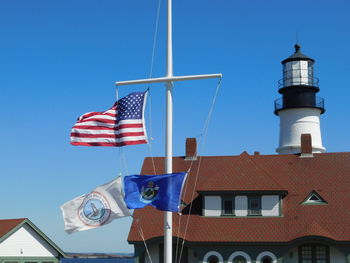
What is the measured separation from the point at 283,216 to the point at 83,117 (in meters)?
20.4

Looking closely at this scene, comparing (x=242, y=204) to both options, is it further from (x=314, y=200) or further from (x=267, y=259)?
(x=314, y=200)

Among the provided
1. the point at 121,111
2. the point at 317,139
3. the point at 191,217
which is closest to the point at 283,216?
the point at 191,217

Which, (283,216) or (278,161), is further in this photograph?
(278,161)

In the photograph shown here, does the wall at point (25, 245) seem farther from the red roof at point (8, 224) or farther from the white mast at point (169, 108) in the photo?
the white mast at point (169, 108)

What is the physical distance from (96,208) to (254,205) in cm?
1979

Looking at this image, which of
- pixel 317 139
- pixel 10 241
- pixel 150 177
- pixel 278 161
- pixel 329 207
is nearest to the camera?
pixel 150 177

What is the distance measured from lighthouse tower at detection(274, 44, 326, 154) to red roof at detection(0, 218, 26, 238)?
1847 cm

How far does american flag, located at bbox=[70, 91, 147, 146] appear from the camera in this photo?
1770 centimetres

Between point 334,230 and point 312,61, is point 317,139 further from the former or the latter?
point 334,230

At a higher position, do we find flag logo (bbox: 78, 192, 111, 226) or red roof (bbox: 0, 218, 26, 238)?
red roof (bbox: 0, 218, 26, 238)

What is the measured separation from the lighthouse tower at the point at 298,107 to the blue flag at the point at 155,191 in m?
27.1

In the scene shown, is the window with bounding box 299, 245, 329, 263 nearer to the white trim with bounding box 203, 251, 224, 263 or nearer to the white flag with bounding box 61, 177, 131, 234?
the white trim with bounding box 203, 251, 224, 263

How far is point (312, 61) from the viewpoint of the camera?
4478cm

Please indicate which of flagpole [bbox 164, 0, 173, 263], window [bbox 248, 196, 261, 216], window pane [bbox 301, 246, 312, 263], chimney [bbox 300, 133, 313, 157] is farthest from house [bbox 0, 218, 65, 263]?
flagpole [bbox 164, 0, 173, 263]
